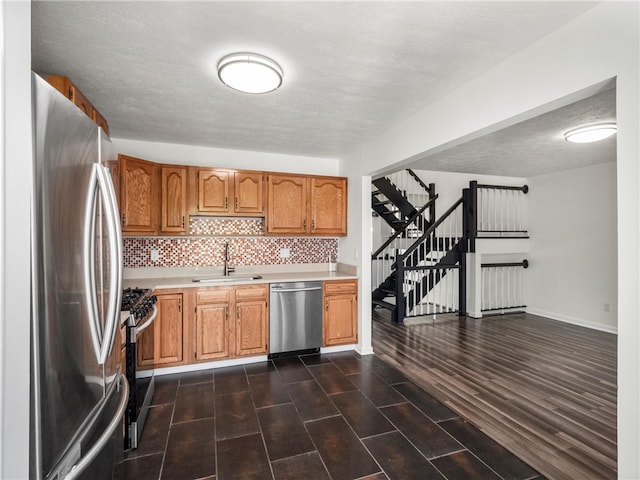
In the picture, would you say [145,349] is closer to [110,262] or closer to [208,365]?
[208,365]

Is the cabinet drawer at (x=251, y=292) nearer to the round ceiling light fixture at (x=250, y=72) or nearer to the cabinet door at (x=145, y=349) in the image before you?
the cabinet door at (x=145, y=349)

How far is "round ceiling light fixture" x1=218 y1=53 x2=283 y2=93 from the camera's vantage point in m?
1.97

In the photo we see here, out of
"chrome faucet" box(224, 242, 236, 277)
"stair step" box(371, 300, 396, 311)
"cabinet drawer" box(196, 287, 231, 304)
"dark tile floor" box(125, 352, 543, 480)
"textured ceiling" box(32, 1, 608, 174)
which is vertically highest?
"textured ceiling" box(32, 1, 608, 174)

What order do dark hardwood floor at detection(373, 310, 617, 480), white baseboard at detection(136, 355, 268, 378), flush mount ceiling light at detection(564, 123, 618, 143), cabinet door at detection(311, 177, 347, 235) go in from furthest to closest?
cabinet door at detection(311, 177, 347, 235) → white baseboard at detection(136, 355, 268, 378) → flush mount ceiling light at detection(564, 123, 618, 143) → dark hardwood floor at detection(373, 310, 617, 480)

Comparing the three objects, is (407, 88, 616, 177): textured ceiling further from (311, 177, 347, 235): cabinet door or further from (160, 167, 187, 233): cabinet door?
(160, 167, 187, 233): cabinet door

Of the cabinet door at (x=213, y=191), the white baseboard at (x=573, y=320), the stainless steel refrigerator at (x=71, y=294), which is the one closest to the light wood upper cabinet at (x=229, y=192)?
the cabinet door at (x=213, y=191)

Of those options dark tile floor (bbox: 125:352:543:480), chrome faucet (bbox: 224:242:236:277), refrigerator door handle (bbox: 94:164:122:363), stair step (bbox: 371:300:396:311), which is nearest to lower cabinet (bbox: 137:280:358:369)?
dark tile floor (bbox: 125:352:543:480)

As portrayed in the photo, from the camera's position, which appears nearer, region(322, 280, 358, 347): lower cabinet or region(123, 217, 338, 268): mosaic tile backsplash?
region(123, 217, 338, 268): mosaic tile backsplash

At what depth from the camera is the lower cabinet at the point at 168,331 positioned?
3.21 metres

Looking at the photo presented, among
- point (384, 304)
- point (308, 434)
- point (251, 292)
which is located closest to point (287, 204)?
point (251, 292)

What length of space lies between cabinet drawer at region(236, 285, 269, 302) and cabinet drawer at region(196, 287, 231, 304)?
0.38 feet

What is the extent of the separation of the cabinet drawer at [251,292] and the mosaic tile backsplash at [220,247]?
0.65 m

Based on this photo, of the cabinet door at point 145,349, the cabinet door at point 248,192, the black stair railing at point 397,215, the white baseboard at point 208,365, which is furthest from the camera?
the black stair railing at point 397,215

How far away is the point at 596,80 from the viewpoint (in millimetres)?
1495
